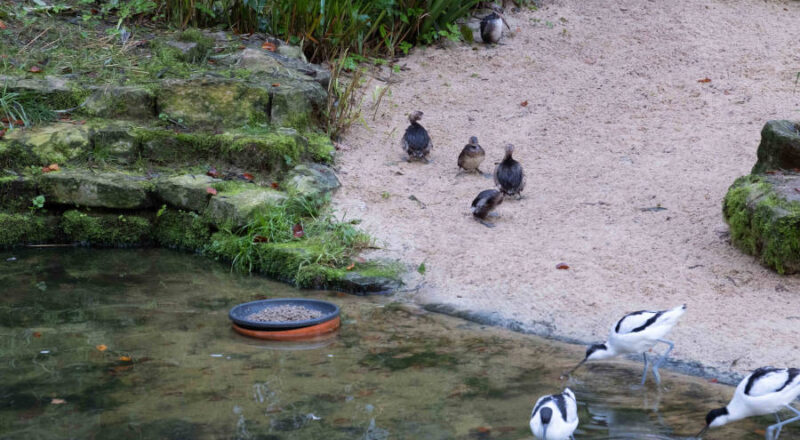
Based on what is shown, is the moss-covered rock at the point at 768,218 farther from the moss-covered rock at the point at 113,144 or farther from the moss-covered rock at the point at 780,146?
the moss-covered rock at the point at 113,144

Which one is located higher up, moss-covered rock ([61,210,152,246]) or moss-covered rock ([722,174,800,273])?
moss-covered rock ([722,174,800,273])

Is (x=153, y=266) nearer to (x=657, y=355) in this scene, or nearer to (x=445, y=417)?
(x=445, y=417)

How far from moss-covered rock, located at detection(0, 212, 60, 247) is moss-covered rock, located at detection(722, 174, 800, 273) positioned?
6.77 metres

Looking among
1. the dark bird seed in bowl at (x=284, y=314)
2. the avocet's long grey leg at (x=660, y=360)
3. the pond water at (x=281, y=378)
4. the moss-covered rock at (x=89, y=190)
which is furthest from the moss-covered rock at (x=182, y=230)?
the avocet's long grey leg at (x=660, y=360)

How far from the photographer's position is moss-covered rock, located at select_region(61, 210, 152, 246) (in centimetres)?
863

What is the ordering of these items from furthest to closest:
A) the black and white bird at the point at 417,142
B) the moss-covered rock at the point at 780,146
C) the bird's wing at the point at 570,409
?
1. the black and white bird at the point at 417,142
2. the moss-covered rock at the point at 780,146
3. the bird's wing at the point at 570,409

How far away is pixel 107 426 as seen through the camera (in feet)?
15.6

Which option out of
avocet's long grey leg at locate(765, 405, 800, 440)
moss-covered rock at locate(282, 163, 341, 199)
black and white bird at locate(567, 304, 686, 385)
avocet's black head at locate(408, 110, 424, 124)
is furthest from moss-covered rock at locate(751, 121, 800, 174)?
moss-covered rock at locate(282, 163, 341, 199)

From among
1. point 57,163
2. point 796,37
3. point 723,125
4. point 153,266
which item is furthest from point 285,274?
point 796,37

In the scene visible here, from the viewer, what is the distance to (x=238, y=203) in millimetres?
8375

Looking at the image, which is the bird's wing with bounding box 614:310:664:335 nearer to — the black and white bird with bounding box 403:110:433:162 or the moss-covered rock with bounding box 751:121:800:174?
the moss-covered rock with bounding box 751:121:800:174

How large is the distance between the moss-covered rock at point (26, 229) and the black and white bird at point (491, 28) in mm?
7529

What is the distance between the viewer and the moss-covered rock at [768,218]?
668 cm

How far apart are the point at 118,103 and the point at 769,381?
301 inches
